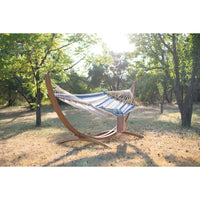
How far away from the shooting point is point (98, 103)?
295cm

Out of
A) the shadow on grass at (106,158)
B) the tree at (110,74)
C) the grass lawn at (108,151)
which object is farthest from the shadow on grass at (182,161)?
the tree at (110,74)

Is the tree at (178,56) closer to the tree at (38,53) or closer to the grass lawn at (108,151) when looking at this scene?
the grass lawn at (108,151)

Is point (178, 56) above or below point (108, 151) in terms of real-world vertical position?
above

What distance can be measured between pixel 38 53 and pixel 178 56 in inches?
136

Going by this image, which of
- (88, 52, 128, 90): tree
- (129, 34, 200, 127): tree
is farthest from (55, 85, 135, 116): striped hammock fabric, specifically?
(88, 52, 128, 90): tree

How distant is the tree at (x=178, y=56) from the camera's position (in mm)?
3985

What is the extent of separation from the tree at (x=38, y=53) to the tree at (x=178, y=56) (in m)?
1.39

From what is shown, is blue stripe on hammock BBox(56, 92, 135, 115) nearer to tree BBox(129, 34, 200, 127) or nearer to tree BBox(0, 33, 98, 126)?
tree BBox(0, 33, 98, 126)

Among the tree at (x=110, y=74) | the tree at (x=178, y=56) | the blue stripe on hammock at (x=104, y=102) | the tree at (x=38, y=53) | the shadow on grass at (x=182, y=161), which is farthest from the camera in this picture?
the tree at (x=110, y=74)

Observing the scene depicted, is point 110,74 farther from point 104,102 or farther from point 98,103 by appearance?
point 98,103

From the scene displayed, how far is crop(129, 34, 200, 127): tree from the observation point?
398cm

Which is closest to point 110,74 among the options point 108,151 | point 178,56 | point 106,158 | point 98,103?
point 178,56
